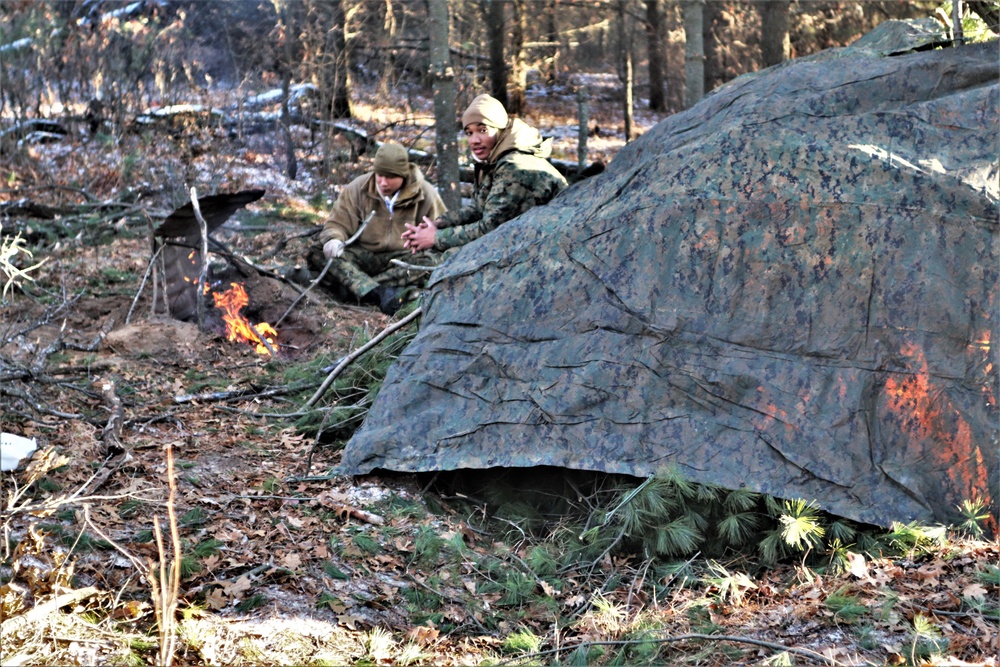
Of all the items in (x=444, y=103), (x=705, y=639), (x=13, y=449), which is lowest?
(x=705, y=639)

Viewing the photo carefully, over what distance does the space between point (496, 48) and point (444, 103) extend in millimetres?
7208

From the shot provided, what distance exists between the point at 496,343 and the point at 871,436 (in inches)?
78.0

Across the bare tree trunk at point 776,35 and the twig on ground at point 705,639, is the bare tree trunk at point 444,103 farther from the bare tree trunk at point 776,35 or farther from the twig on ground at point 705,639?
the bare tree trunk at point 776,35

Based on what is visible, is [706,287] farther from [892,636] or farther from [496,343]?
[892,636]

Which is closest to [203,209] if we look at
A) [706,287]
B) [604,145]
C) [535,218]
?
[535,218]

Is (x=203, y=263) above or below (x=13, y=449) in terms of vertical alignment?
above

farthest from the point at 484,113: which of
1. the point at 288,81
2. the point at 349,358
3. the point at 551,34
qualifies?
the point at 551,34

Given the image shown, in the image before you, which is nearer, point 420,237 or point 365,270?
point 420,237

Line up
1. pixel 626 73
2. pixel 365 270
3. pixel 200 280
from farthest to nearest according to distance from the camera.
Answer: pixel 626 73, pixel 365 270, pixel 200 280

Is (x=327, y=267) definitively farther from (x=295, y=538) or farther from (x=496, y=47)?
(x=496, y=47)

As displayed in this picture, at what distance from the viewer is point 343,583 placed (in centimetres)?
394

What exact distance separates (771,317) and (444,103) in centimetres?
543

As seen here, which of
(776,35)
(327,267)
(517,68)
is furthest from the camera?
(517,68)

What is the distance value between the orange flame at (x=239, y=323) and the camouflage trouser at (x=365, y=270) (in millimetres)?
1005
